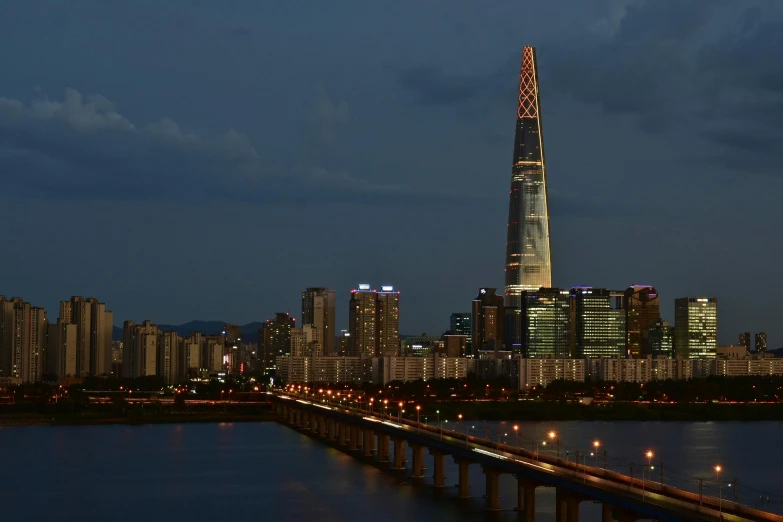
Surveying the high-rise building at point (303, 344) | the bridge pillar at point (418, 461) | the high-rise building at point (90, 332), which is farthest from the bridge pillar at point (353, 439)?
the high-rise building at point (303, 344)

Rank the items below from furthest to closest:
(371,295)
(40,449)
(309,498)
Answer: (371,295) < (40,449) < (309,498)

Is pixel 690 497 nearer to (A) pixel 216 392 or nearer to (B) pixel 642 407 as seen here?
(B) pixel 642 407

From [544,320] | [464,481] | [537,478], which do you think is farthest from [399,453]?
[544,320]

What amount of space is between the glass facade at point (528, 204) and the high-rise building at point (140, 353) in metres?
52.1

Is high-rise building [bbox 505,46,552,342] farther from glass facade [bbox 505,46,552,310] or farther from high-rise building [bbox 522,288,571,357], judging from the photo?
high-rise building [bbox 522,288,571,357]

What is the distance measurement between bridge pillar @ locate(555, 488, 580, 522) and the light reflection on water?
3816mm

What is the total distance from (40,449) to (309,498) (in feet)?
72.9

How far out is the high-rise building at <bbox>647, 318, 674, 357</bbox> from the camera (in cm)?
16162

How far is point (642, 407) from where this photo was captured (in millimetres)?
95375

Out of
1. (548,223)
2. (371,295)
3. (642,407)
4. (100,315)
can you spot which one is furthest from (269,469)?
(371,295)

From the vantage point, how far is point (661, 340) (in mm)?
163250

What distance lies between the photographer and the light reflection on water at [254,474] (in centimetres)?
3591

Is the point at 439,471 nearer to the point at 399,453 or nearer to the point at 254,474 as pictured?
the point at 399,453

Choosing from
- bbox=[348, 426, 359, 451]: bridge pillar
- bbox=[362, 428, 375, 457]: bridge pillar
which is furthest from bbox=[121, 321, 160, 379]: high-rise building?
bbox=[362, 428, 375, 457]: bridge pillar
